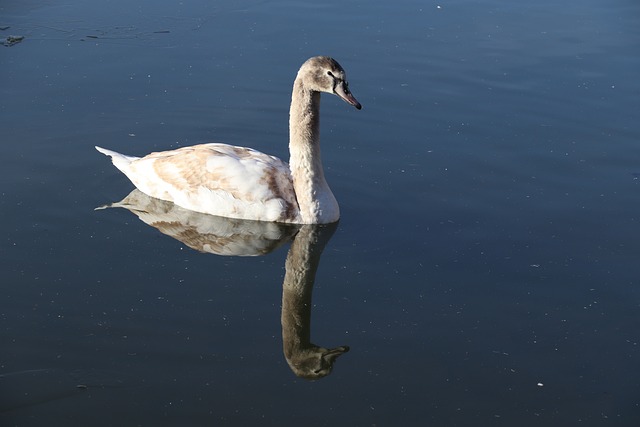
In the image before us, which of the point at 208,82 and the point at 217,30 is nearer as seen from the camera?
the point at 208,82

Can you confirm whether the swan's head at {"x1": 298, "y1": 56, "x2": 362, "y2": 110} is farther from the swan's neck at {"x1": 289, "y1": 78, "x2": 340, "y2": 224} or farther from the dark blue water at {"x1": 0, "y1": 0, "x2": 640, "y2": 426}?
the dark blue water at {"x1": 0, "y1": 0, "x2": 640, "y2": 426}

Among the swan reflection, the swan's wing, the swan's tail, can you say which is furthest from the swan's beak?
the swan's tail

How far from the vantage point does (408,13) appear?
51.6ft

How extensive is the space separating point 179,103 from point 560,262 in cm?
502

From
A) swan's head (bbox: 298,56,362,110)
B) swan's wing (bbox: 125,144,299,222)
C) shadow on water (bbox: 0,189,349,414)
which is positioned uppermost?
swan's head (bbox: 298,56,362,110)

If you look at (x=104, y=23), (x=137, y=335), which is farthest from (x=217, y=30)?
(x=137, y=335)

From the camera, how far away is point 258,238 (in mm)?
9852

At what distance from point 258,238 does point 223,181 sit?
70 cm

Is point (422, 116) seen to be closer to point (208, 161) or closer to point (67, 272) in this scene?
point (208, 161)

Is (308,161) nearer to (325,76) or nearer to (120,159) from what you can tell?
(325,76)

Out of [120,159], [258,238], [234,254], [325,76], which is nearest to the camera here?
[234,254]

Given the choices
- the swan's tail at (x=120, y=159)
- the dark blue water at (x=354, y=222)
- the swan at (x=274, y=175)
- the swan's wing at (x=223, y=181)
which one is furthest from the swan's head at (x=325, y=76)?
the swan's tail at (x=120, y=159)

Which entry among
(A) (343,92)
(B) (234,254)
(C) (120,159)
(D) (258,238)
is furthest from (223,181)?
(A) (343,92)

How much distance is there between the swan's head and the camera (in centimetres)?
1001
